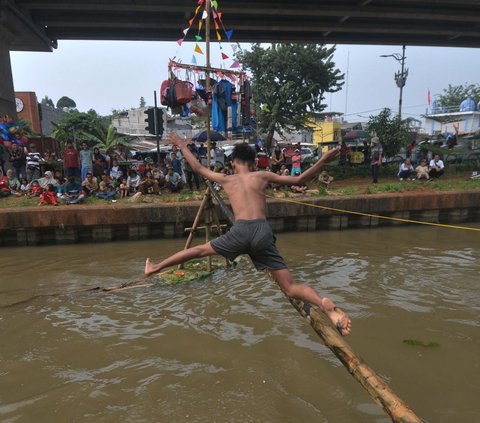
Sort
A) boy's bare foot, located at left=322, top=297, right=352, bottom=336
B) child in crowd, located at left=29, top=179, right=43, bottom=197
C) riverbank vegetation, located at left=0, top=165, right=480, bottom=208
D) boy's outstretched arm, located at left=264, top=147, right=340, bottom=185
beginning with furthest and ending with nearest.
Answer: child in crowd, located at left=29, top=179, right=43, bottom=197 → riverbank vegetation, located at left=0, top=165, right=480, bottom=208 → boy's outstretched arm, located at left=264, top=147, right=340, bottom=185 → boy's bare foot, located at left=322, top=297, right=352, bottom=336

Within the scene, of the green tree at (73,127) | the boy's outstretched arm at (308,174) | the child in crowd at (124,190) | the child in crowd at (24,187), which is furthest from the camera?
the green tree at (73,127)

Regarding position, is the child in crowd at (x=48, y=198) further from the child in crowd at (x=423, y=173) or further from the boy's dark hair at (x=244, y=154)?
the child in crowd at (x=423, y=173)

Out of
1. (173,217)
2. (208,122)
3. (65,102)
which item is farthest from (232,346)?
(65,102)

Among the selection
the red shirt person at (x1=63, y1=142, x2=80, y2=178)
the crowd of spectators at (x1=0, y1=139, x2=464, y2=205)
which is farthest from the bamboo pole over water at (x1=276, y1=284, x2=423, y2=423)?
the red shirt person at (x1=63, y1=142, x2=80, y2=178)

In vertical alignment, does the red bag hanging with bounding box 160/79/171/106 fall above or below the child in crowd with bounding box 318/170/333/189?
above

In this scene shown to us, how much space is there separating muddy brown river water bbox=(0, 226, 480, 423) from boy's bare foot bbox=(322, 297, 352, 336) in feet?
3.14

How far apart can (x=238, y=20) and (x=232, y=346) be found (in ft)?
49.1

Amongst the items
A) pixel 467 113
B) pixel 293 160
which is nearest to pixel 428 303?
pixel 293 160

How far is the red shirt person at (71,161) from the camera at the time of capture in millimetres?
11383

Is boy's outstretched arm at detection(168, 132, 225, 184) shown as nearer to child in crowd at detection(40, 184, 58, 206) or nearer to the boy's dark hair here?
the boy's dark hair

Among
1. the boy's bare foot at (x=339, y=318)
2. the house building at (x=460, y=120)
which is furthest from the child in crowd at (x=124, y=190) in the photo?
the house building at (x=460, y=120)

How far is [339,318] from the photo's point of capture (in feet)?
8.96

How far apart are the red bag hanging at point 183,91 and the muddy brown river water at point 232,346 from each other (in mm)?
3236

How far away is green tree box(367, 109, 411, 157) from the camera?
1438 cm
